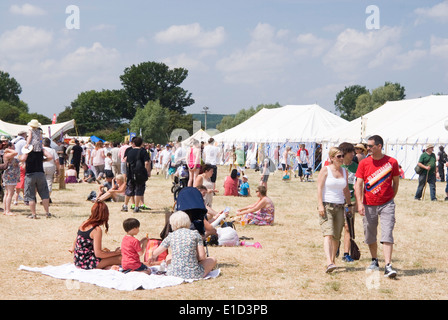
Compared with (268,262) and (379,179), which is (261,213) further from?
(379,179)

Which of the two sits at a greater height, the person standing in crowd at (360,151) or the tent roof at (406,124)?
the tent roof at (406,124)

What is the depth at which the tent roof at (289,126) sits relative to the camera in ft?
127

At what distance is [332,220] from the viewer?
7.48 meters

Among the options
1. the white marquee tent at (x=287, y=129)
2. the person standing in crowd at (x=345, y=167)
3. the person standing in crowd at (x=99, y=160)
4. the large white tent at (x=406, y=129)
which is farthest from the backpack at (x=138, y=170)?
the white marquee tent at (x=287, y=129)

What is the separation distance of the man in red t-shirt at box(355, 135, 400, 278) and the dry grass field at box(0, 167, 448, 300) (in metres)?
0.51

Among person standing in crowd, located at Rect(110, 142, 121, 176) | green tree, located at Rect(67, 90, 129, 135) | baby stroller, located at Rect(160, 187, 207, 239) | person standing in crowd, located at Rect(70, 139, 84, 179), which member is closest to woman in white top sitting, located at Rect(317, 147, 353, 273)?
baby stroller, located at Rect(160, 187, 207, 239)

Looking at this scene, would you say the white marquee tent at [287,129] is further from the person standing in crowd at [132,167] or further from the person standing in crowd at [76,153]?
the person standing in crowd at [132,167]

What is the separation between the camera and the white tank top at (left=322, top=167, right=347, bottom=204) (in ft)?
24.6

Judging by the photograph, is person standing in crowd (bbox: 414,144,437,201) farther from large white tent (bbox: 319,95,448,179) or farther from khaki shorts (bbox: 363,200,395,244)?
large white tent (bbox: 319,95,448,179)

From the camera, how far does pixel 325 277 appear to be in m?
7.17

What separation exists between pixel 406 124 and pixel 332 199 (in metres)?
26.3

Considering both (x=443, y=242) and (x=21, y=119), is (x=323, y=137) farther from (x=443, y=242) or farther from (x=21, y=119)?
(x=21, y=119)

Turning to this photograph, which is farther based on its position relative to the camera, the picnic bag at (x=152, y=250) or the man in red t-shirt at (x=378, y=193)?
the picnic bag at (x=152, y=250)

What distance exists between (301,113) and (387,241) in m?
35.6
